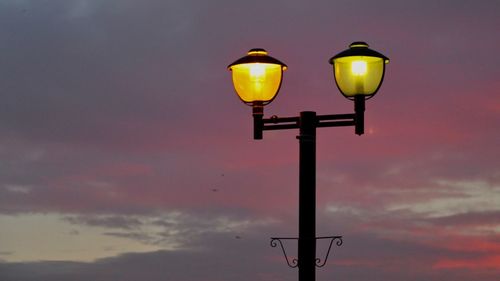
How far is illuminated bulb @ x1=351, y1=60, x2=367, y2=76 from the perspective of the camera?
12.8 metres

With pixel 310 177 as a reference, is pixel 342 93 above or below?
above

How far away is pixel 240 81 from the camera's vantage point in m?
13.4

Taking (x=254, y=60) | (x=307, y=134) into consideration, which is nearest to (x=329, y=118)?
(x=307, y=134)

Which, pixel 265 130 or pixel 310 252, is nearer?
pixel 310 252

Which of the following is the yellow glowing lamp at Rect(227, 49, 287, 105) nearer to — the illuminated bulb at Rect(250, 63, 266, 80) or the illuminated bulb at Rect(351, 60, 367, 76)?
the illuminated bulb at Rect(250, 63, 266, 80)

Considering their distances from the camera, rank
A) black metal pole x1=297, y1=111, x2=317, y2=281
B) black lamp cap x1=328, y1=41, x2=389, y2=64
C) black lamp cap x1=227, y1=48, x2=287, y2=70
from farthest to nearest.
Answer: black lamp cap x1=227, y1=48, x2=287, y2=70
black lamp cap x1=328, y1=41, x2=389, y2=64
black metal pole x1=297, y1=111, x2=317, y2=281

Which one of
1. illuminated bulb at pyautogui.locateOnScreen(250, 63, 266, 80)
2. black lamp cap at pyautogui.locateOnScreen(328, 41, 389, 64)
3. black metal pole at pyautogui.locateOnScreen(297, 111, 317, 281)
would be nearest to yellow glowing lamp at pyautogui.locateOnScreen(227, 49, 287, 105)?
illuminated bulb at pyautogui.locateOnScreen(250, 63, 266, 80)

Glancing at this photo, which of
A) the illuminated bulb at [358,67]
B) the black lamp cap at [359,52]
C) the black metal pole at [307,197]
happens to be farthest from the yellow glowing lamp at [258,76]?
the illuminated bulb at [358,67]

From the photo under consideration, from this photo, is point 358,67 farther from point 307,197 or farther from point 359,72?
point 307,197

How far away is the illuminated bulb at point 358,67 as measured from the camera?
12.8 metres

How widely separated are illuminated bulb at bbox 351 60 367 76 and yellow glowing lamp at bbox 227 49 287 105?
100 cm

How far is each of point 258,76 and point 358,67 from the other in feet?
4.41

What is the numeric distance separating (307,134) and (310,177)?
0.54 metres

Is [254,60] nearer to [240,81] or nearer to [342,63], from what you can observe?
[240,81]
